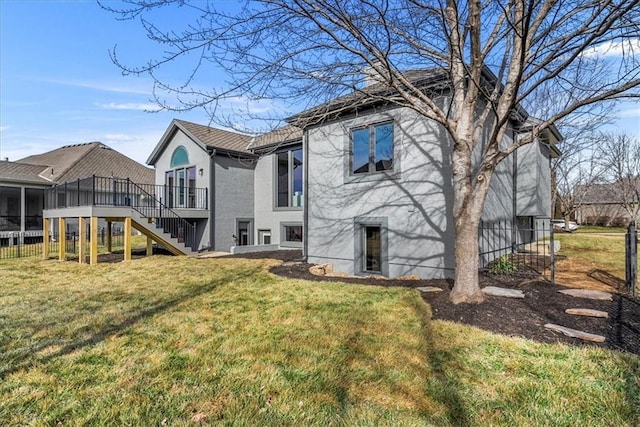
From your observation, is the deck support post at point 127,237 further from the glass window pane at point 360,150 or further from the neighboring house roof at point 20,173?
the neighboring house roof at point 20,173

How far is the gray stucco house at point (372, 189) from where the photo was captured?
25.9ft

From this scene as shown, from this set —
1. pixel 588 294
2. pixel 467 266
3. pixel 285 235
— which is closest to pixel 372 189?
pixel 467 266

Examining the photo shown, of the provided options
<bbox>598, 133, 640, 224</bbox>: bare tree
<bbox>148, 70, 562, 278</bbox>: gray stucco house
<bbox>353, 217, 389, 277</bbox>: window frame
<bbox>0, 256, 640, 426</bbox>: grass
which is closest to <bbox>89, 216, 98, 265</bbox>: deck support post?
<bbox>148, 70, 562, 278</bbox>: gray stucco house

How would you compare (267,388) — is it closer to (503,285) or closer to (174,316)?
(174,316)

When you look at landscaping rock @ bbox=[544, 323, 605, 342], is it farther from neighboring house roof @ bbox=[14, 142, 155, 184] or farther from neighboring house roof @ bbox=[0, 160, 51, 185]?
neighboring house roof @ bbox=[0, 160, 51, 185]

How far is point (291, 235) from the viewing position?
14.5 metres

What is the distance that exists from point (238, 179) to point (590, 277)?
13.5 m

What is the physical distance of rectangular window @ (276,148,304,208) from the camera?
14016mm

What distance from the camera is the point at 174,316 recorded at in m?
5.14

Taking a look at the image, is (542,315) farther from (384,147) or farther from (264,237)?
(264,237)

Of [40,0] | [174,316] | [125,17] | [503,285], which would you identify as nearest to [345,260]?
[503,285]

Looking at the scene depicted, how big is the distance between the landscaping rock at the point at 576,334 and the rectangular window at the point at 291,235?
10.5 meters

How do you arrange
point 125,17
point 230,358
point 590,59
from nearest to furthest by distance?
point 230,358 → point 125,17 → point 590,59

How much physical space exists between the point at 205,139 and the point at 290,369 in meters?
13.9
